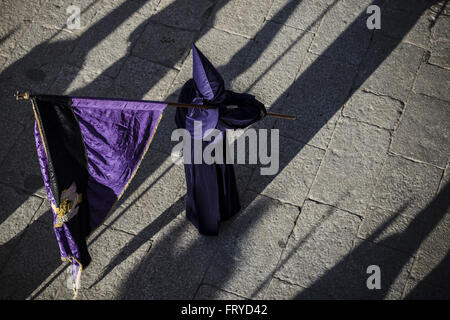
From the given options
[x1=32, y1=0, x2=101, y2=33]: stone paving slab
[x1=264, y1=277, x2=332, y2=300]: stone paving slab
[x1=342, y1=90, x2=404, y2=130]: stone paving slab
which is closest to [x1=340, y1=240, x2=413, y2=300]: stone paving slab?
[x1=264, y1=277, x2=332, y2=300]: stone paving slab

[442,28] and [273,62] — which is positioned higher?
[442,28]

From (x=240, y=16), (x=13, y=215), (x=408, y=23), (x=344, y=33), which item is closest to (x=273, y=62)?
(x=240, y=16)

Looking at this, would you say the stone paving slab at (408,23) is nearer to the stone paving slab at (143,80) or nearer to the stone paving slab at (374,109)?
the stone paving slab at (374,109)

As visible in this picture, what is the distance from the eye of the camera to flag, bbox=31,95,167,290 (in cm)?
408

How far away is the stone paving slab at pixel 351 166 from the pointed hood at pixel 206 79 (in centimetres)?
213

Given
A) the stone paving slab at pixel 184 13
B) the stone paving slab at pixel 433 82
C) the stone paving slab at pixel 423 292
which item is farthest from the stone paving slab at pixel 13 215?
the stone paving slab at pixel 433 82

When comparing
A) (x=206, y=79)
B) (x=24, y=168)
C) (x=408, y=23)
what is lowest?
(x=24, y=168)

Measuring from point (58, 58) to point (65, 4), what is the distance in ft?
3.44

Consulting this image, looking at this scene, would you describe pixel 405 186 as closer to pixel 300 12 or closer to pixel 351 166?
pixel 351 166

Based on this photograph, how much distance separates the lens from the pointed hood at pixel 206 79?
4.20 metres

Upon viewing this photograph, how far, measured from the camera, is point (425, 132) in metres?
6.20

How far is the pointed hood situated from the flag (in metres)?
0.42

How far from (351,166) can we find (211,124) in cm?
233

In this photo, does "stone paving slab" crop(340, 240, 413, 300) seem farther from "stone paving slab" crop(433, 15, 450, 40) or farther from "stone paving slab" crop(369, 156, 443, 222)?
"stone paving slab" crop(433, 15, 450, 40)
